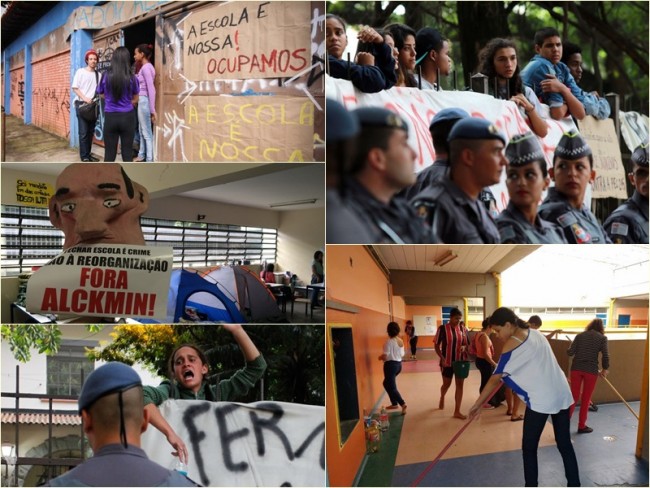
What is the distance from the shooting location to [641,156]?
391cm

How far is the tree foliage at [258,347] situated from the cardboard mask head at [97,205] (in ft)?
1.64

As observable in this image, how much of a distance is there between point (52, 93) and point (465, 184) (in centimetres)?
226

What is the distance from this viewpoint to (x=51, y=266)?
378cm

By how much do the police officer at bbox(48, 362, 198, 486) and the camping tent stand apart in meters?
0.43

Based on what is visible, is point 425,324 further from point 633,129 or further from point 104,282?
point 104,282

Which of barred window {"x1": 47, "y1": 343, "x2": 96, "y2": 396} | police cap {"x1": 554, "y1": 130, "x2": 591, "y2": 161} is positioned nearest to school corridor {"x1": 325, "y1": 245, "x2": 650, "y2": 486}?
police cap {"x1": 554, "y1": 130, "x2": 591, "y2": 161}

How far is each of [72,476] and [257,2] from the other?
2.44 m

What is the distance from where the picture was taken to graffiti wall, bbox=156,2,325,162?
148 inches

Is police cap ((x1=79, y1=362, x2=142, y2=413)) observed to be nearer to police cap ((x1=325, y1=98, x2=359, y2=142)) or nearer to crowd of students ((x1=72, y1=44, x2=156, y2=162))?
crowd of students ((x1=72, y1=44, x2=156, y2=162))

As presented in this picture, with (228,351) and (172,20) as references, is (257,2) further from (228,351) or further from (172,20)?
(228,351)

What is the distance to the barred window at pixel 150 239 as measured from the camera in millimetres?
3760

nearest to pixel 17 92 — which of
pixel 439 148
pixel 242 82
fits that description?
pixel 242 82

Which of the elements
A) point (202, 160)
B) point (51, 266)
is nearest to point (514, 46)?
point (202, 160)

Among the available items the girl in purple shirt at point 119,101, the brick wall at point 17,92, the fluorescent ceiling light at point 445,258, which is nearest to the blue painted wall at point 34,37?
the brick wall at point 17,92
